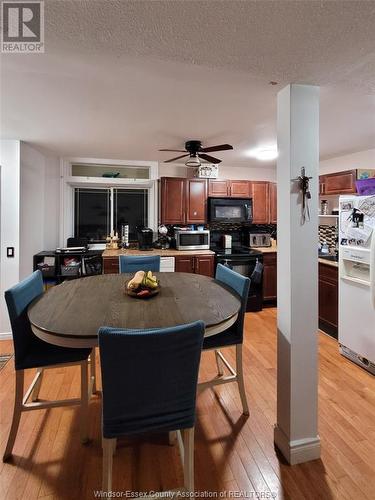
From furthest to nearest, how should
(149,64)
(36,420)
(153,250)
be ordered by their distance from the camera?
(153,250), (36,420), (149,64)

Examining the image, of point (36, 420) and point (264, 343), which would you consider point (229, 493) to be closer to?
point (36, 420)

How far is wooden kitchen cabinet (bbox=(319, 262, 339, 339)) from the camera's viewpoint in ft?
10.7

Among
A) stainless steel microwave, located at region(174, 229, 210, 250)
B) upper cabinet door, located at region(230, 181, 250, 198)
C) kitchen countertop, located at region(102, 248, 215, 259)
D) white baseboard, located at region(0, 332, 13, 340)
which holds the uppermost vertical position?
upper cabinet door, located at region(230, 181, 250, 198)

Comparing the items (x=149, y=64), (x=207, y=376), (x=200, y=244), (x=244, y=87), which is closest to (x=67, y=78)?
(x=149, y=64)

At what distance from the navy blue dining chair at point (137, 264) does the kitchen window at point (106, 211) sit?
1.68 metres

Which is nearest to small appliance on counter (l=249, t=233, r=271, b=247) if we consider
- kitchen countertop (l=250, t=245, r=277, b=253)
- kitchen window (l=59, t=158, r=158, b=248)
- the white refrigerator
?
kitchen countertop (l=250, t=245, r=277, b=253)

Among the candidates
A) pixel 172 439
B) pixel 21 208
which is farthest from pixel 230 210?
pixel 172 439

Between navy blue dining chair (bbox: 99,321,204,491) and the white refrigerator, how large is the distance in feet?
6.51

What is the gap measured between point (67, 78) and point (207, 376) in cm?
259

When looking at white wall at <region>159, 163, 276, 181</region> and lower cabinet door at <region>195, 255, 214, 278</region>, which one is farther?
white wall at <region>159, 163, 276, 181</region>

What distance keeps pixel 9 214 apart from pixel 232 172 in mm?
3421

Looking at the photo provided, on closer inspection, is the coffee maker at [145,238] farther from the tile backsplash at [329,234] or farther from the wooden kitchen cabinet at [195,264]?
the tile backsplash at [329,234]

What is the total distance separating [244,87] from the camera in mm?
1900

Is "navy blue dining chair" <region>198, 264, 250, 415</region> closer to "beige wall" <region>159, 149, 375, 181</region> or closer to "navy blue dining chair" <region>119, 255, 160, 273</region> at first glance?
"navy blue dining chair" <region>119, 255, 160, 273</region>
